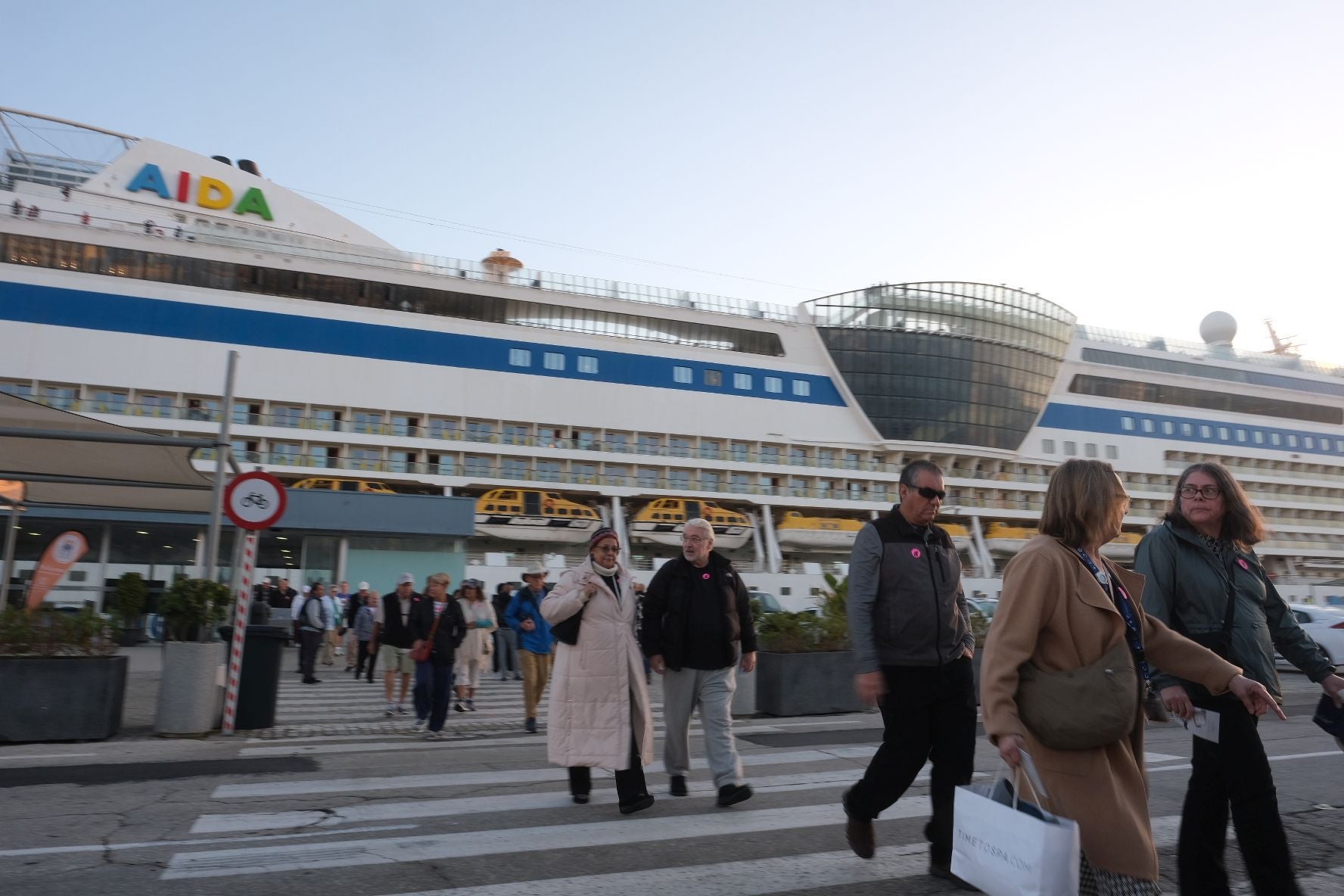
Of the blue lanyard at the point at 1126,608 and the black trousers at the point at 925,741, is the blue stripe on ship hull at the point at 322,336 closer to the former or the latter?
Answer: the black trousers at the point at 925,741

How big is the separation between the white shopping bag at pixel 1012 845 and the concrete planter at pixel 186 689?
756 cm

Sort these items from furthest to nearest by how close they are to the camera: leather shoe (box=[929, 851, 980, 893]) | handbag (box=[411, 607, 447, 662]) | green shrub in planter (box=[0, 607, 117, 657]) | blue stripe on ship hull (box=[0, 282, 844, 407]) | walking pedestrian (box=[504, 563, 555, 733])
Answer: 1. blue stripe on ship hull (box=[0, 282, 844, 407])
2. walking pedestrian (box=[504, 563, 555, 733])
3. handbag (box=[411, 607, 447, 662])
4. green shrub in planter (box=[0, 607, 117, 657])
5. leather shoe (box=[929, 851, 980, 893])

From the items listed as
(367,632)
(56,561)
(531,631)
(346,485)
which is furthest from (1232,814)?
(346,485)

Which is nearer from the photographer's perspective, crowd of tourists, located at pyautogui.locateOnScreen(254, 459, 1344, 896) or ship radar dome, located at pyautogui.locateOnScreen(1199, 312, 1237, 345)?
crowd of tourists, located at pyautogui.locateOnScreen(254, 459, 1344, 896)

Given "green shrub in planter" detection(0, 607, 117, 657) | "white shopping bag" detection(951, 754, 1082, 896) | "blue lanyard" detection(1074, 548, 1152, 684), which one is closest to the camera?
"white shopping bag" detection(951, 754, 1082, 896)

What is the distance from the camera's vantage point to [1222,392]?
177 feet

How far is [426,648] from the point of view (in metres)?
8.84

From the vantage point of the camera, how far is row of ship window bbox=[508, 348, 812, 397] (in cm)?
3906

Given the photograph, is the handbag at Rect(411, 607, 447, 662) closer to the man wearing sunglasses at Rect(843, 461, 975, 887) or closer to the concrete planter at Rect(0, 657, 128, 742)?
the concrete planter at Rect(0, 657, 128, 742)

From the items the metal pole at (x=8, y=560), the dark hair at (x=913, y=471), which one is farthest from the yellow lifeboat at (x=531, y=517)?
the dark hair at (x=913, y=471)

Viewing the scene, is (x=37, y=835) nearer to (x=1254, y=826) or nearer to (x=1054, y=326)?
(x=1254, y=826)

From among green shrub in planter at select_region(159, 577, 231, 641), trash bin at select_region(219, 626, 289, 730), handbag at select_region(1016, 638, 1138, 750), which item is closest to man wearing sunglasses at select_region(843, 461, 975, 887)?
handbag at select_region(1016, 638, 1138, 750)

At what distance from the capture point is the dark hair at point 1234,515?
356 cm

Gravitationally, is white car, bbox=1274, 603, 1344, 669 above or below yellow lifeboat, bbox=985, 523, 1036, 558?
below
